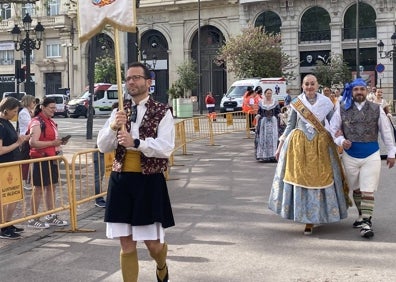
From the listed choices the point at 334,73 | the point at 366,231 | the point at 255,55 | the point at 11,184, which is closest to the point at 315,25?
the point at 334,73

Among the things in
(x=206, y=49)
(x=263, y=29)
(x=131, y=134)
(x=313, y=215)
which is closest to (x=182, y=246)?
(x=313, y=215)

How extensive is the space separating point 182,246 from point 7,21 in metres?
55.2

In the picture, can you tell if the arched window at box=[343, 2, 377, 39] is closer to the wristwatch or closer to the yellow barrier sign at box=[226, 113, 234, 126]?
the yellow barrier sign at box=[226, 113, 234, 126]

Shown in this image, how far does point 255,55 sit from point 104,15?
125ft

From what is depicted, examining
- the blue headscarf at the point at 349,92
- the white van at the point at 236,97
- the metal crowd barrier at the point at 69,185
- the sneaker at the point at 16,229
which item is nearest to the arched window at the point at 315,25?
the white van at the point at 236,97

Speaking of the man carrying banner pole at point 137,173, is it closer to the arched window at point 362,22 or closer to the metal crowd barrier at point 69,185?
the metal crowd barrier at point 69,185

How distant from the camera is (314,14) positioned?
45.2 metres

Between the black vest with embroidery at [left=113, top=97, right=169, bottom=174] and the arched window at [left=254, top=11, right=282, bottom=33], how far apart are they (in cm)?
4325

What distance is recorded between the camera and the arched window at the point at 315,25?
44.7 metres

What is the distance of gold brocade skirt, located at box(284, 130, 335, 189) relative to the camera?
703 cm

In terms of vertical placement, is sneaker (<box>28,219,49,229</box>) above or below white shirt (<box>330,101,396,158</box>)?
below

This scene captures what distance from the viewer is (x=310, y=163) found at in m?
7.05

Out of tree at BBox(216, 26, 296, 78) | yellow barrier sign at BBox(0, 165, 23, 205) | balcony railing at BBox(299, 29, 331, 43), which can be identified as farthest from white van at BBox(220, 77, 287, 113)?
yellow barrier sign at BBox(0, 165, 23, 205)

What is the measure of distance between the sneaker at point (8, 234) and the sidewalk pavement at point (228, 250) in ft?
0.40
